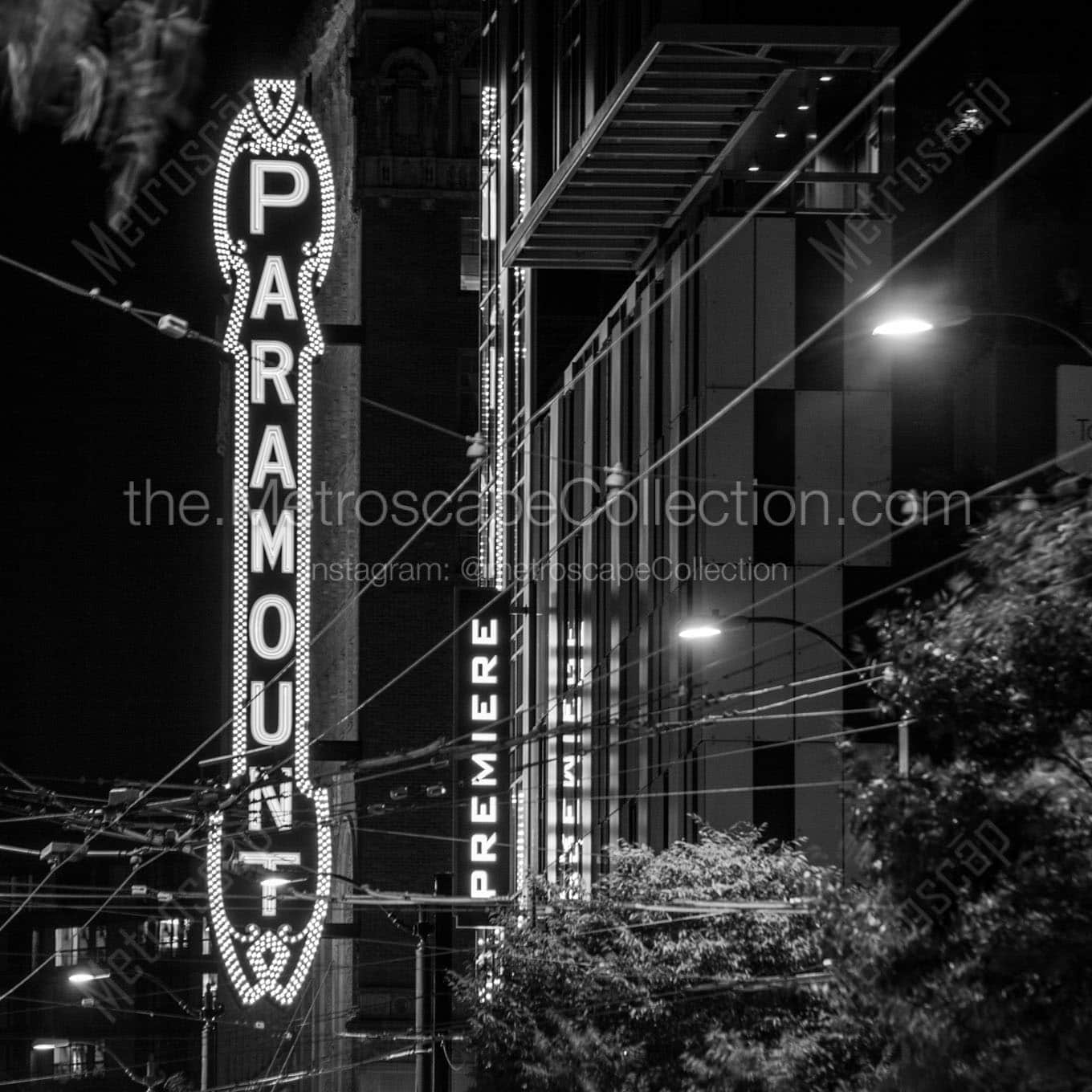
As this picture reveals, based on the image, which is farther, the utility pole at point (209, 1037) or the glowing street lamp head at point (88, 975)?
the glowing street lamp head at point (88, 975)

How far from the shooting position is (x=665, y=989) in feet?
71.3

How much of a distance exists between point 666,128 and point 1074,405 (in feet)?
27.9

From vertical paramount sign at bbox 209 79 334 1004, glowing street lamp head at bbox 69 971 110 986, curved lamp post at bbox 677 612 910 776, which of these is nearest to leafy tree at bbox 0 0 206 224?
curved lamp post at bbox 677 612 910 776

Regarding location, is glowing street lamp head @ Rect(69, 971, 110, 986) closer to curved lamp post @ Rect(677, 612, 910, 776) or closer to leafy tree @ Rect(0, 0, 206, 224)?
curved lamp post @ Rect(677, 612, 910, 776)

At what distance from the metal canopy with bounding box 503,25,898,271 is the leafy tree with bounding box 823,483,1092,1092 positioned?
19.6 m

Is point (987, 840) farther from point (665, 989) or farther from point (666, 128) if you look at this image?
point (666, 128)

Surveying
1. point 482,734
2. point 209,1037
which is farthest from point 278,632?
point 209,1037

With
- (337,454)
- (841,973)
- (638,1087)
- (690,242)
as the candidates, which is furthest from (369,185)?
(841,973)

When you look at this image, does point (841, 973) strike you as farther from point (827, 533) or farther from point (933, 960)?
point (827, 533)

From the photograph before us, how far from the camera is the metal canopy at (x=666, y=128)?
29922 millimetres

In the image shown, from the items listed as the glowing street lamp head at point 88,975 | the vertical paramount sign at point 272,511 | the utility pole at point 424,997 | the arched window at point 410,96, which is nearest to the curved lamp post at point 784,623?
the utility pole at point 424,997

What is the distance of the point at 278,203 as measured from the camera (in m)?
36.8

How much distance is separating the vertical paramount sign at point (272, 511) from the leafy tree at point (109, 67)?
3097 cm

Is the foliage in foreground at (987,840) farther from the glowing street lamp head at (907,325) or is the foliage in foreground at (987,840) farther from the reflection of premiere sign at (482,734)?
the reflection of premiere sign at (482,734)
